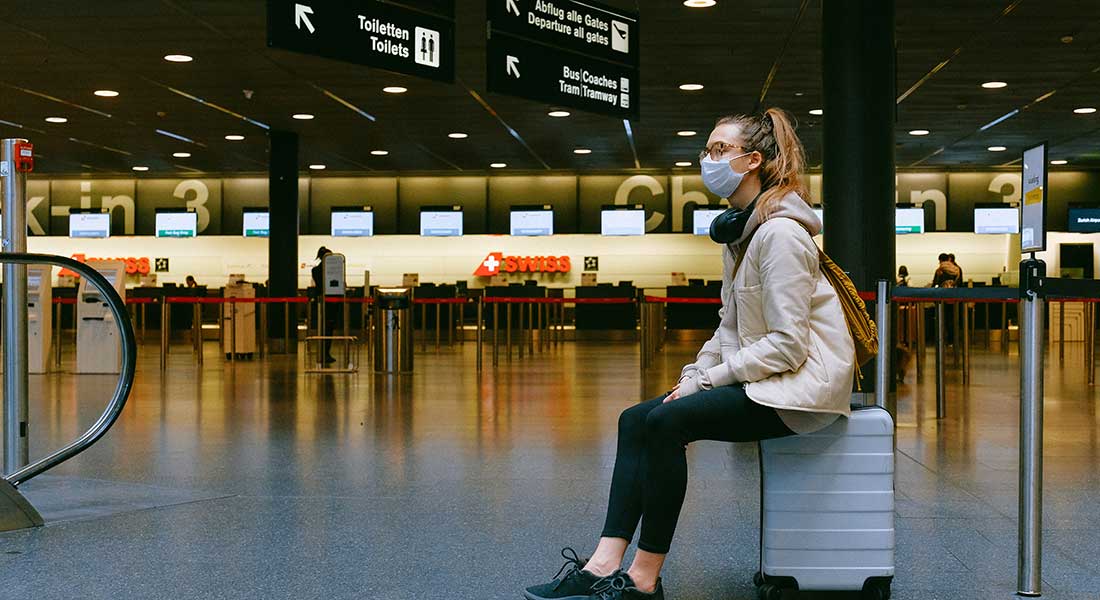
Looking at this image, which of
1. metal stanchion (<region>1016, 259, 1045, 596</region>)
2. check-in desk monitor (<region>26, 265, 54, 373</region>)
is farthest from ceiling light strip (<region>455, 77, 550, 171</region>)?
metal stanchion (<region>1016, 259, 1045, 596</region>)

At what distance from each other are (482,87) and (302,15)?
7.83 metres

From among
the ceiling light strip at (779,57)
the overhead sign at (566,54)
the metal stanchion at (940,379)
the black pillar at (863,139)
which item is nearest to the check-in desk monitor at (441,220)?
the ceiling light strip at (779,57)

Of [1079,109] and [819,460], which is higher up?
[1079,109]

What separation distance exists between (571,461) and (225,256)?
69.4 ft

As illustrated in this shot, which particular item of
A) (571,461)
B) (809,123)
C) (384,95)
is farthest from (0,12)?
(809,123)

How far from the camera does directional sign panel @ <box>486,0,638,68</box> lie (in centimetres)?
734

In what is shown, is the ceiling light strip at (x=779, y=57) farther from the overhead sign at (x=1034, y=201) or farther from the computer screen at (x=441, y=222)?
the computer screen at (x=441, y=222)

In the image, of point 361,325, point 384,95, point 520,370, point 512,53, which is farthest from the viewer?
point 361,325

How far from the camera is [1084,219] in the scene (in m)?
23.1

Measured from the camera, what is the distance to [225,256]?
25344 millimetres

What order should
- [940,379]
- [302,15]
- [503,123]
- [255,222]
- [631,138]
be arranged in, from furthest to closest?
[255,222] < [631,138] < [503,123] < [940,379] < [302,15]

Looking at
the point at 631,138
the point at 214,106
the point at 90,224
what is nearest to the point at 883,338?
the point at 214,106

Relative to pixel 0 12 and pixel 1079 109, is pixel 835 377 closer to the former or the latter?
pixel 0 12

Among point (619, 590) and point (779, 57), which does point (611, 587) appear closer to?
point (619, 590)
